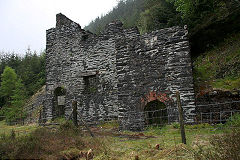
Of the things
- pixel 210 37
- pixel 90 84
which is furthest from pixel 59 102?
pixel 210 37

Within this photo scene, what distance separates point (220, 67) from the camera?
9.41 metres

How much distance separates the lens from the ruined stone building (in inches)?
317

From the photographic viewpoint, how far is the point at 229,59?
9.59 m

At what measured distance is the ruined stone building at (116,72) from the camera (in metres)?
8.05

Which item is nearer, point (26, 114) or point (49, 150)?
point (49, 150)

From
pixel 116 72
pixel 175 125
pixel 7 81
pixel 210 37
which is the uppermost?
pixel 210 37

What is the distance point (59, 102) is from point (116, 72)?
184 inches

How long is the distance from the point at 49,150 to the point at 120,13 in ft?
132

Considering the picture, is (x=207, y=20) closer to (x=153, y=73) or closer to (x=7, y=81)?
(x=153, y=73)

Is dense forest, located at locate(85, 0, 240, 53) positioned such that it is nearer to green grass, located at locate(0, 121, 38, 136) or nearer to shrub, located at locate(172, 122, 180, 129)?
shrub, located at locate(172, 122, 180, 129)

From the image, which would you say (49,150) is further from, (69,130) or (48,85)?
(48,85)

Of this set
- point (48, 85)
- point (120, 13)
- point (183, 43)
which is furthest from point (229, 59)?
point (120, 13)

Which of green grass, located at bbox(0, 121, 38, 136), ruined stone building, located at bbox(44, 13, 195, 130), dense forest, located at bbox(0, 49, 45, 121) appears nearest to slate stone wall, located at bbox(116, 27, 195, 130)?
ruined stone building, located at bbox(44, 13, 195, 130)

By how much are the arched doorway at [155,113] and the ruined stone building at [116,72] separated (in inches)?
9.5
